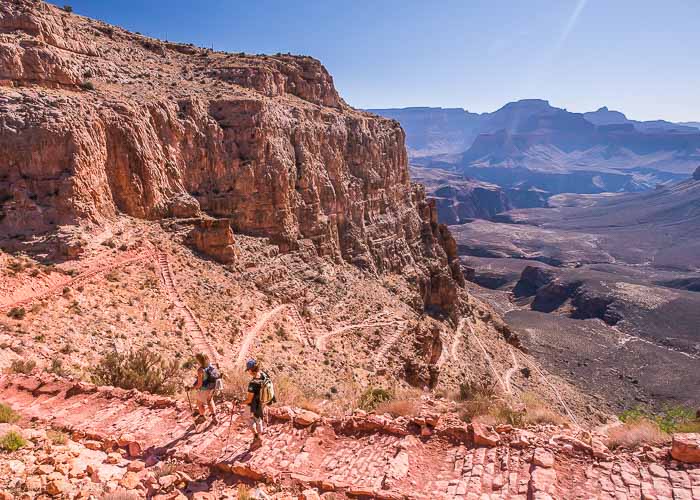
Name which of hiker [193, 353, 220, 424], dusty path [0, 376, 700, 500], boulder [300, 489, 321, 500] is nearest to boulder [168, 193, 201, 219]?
dusty path [0, 376, 700, 500]

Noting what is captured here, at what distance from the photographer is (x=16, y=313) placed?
1384 cm

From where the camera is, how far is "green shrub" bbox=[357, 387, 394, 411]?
1157 cm

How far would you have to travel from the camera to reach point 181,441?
28.0ft

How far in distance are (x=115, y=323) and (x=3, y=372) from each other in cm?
562

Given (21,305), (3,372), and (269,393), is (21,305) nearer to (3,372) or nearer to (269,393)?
(3,372)

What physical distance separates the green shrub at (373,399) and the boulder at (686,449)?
6.52 metres

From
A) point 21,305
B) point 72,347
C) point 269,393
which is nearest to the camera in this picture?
point 269,393

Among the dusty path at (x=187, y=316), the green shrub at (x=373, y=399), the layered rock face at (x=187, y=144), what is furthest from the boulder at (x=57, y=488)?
the layered rock face at (x=187, y=144)

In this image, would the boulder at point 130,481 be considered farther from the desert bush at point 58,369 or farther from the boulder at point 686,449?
the boulder at point 686,449

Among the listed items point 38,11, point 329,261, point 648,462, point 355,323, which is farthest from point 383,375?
point 38,11

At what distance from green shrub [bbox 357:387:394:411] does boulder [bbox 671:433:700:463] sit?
652cm

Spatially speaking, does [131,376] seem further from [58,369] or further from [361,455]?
[361,455]

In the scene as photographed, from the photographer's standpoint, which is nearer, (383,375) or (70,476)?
(70,476)

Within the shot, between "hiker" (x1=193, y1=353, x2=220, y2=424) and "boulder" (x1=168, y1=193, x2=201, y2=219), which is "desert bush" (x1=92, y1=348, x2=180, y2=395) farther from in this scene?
"boulder" (x1=168, y1=193, x2=201, y2=219)
